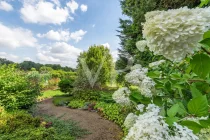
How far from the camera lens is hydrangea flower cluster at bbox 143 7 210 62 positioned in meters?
0.61

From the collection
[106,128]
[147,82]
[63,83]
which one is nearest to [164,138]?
[147,82]

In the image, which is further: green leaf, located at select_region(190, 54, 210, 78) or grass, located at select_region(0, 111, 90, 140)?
grass, located at select_region(0, 111, 90, 140)

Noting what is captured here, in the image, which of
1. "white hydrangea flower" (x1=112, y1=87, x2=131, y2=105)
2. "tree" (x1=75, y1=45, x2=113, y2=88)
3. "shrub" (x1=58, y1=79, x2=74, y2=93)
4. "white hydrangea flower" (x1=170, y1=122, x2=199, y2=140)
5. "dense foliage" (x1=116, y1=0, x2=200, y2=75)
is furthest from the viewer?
"shrub" (x1=58, y1=79, x2=74, y2=93)

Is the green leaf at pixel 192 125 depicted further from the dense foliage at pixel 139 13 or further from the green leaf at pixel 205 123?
the dense foliage at pixel 139 13

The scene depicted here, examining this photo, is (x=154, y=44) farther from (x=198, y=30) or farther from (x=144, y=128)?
(x=144, y=128)

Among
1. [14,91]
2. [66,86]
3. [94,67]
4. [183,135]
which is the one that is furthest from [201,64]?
[66,86]

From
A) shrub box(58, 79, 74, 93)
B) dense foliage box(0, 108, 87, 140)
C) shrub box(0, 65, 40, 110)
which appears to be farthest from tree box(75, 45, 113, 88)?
dense foliage box(0, 108, 87, 140)

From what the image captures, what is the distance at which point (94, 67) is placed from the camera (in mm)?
12141

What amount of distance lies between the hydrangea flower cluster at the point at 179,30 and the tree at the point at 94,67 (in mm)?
10176

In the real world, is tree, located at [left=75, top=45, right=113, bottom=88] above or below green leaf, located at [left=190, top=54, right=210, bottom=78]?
above

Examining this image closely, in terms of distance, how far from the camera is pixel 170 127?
616 millimetres

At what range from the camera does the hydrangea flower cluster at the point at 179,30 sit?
615 millimetres

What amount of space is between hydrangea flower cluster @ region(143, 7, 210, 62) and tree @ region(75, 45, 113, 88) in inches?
401

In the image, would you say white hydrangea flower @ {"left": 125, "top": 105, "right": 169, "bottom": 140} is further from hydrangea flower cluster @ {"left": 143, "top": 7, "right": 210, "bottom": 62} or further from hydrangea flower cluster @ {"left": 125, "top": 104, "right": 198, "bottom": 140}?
hydrangea flower cluster @ {"left": 143, "top": 7, "right": 210, "bottom": 62}
